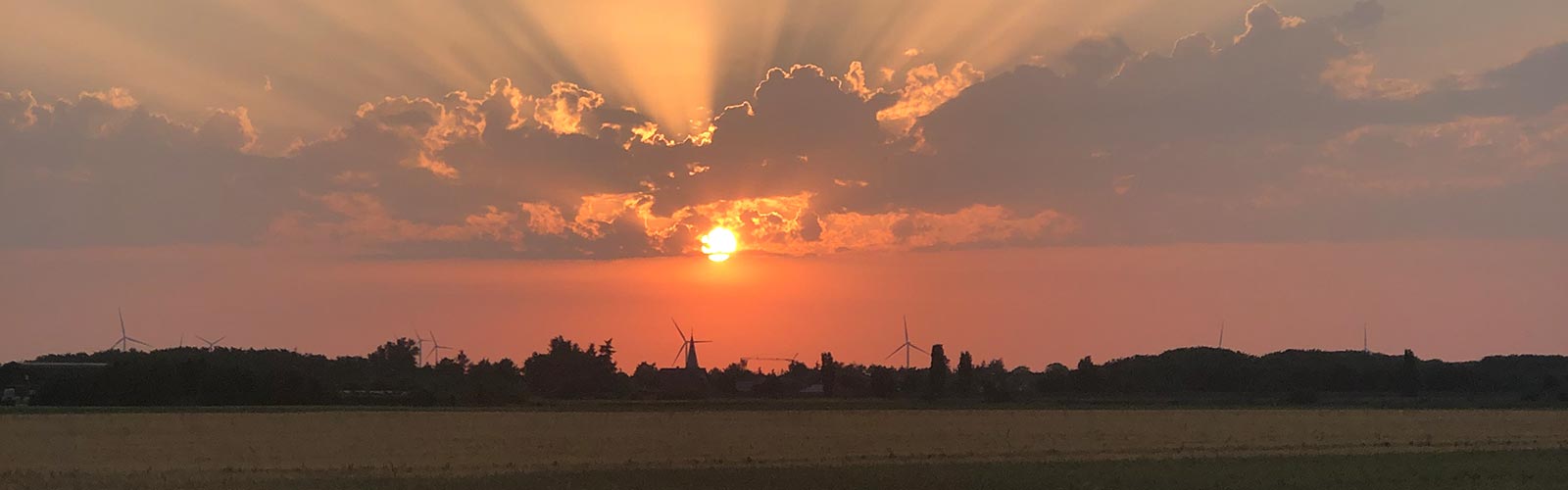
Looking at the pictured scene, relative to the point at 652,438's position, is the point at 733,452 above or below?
below

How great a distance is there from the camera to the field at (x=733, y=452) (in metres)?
48.7

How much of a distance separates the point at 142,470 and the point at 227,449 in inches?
410

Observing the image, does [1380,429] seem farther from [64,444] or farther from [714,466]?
[64,444]

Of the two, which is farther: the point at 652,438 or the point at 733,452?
the point at 652,438

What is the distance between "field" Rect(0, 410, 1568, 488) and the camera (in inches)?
1917

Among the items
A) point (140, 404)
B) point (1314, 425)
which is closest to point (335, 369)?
point (140, 404)

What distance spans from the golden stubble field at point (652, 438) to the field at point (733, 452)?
161 millimetres

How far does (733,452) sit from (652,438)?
10791 mm

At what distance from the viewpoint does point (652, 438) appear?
72.2 meters

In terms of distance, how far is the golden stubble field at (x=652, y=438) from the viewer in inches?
2229

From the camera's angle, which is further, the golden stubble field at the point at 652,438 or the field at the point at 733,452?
the golden stubble field at the point at 652,438

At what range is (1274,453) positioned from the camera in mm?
64938

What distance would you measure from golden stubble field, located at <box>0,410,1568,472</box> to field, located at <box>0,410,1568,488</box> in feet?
0.53

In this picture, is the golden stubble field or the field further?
the golden stubble field
